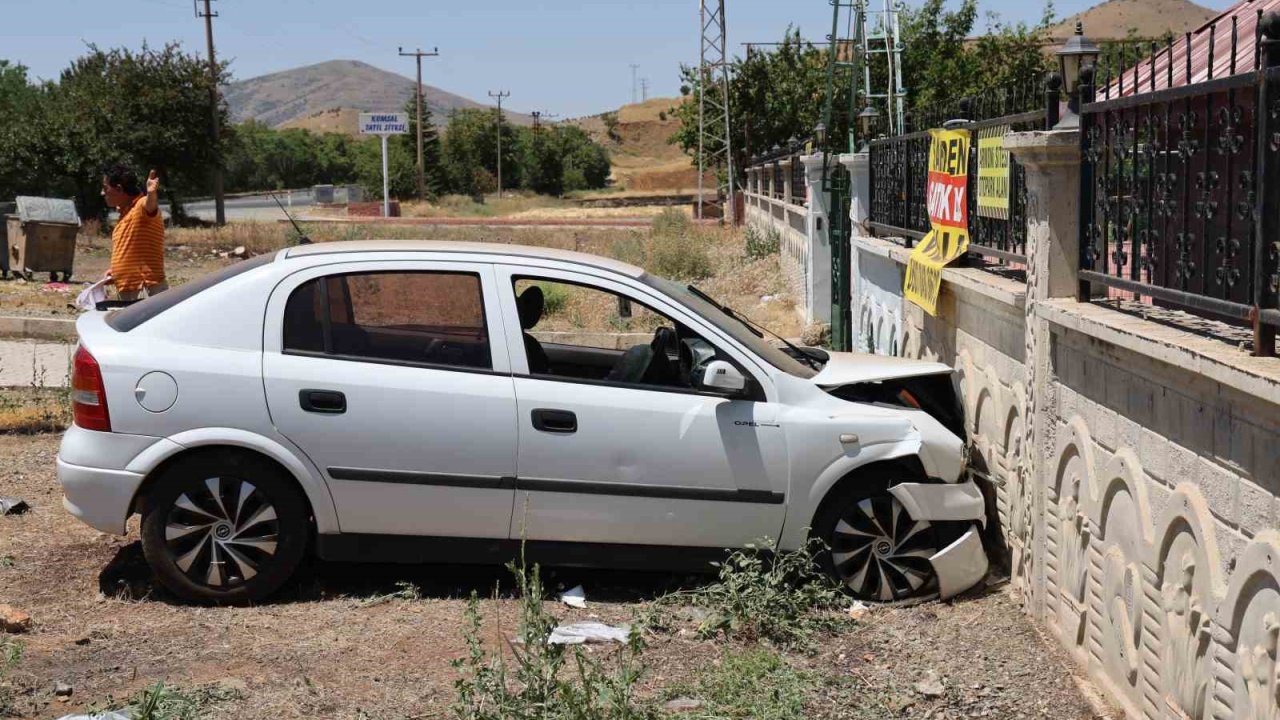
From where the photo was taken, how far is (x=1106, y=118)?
529cm

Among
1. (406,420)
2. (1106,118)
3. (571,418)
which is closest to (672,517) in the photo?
(571,418)

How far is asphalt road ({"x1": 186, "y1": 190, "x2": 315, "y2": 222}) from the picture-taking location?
64688mm

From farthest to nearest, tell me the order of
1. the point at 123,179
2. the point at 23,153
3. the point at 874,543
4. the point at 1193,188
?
1. the point at 23,153
2. the point at 123,179
3. the point at 874,543
4. the point at 1193,188

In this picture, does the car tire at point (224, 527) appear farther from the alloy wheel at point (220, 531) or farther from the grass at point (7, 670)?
the grass at point (7, 670)

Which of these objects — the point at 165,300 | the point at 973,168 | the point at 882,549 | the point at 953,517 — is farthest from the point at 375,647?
the point at 973,168

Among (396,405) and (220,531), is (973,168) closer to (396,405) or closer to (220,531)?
(396,405)

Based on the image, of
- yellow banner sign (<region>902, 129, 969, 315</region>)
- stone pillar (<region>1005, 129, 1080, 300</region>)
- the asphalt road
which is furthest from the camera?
the asphalt road

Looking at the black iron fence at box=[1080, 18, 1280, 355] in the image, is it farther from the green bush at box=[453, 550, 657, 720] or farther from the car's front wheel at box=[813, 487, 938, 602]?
the green bush at box=[453, 550, 657, 720]

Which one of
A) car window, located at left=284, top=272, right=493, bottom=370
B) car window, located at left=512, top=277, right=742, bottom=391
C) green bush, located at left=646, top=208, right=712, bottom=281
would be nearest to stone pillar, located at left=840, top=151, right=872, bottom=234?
car window, located at left=512, top=277, right=742, bottom=391

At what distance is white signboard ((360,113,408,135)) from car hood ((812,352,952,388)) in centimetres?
7179

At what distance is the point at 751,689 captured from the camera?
16.5 ft

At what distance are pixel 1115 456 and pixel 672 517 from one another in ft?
→ 6.73

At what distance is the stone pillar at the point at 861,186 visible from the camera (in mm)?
12023

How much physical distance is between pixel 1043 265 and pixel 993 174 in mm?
1492
